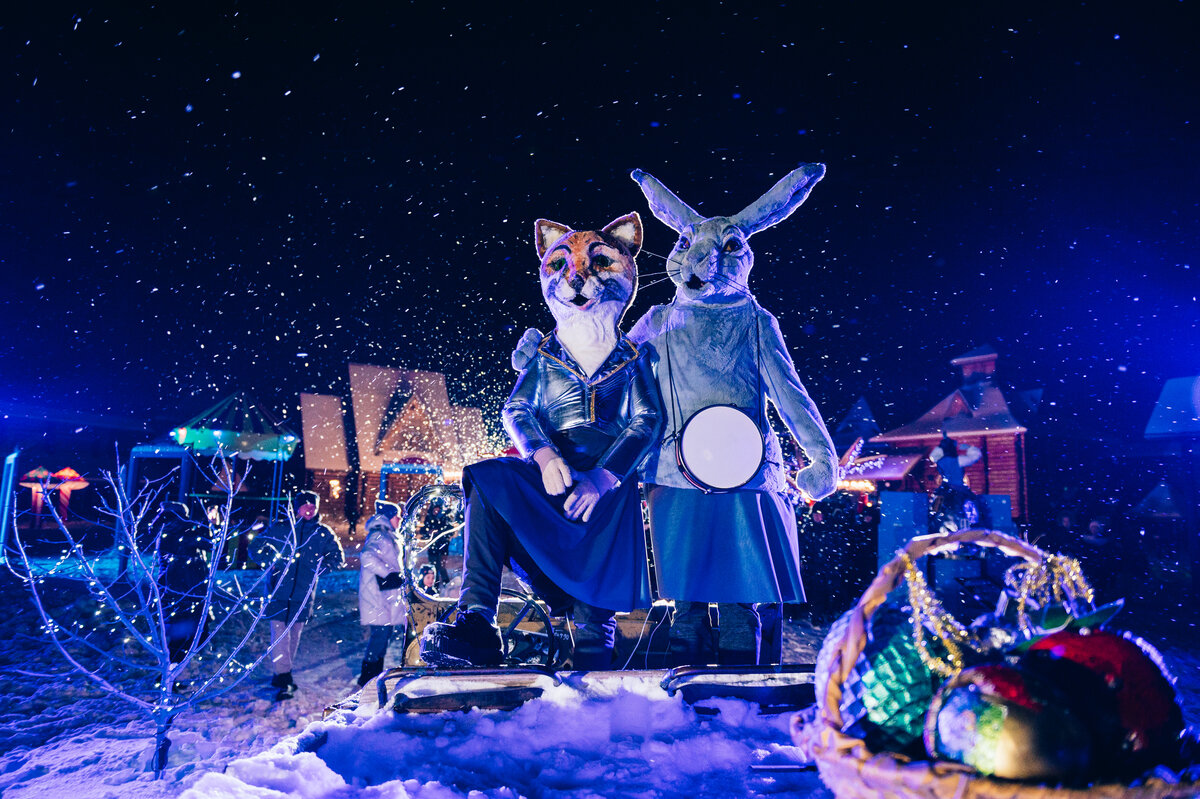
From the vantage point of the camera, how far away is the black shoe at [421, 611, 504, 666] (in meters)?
2.09

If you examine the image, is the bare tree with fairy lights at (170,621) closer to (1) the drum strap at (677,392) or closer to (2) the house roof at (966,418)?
(1) the drum strap at (677,392)

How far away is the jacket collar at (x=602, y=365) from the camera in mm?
2953

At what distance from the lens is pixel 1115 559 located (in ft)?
32.8

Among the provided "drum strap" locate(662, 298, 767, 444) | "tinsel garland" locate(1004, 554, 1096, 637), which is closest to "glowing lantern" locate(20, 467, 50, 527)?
"drum strap" locate(662, 298, 767, 444)

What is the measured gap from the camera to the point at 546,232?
333 centimetres

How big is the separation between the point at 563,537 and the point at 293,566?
15.0 ft

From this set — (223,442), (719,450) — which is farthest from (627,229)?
(223,442)

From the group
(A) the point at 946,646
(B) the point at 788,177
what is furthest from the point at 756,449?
(A) the point at 946,646

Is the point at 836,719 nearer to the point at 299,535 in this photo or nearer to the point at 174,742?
the point at 174,742

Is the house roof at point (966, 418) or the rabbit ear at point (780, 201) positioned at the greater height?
the rabbit ear at point (780, 201)

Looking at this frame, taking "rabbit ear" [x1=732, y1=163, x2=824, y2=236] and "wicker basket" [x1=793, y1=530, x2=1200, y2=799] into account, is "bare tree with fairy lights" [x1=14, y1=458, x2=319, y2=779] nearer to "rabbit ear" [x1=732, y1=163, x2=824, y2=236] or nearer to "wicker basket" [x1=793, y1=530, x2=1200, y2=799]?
"rabbit ear" [x1=732, y1=163, x2=824, y2=236]

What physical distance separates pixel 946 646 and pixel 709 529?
1.76 m

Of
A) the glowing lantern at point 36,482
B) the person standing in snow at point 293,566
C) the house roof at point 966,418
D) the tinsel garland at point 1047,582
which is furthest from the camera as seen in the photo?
the glowing lantern at point 36,482

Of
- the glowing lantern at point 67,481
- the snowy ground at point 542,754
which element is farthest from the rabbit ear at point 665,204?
the glowing lantern at point 67,481
